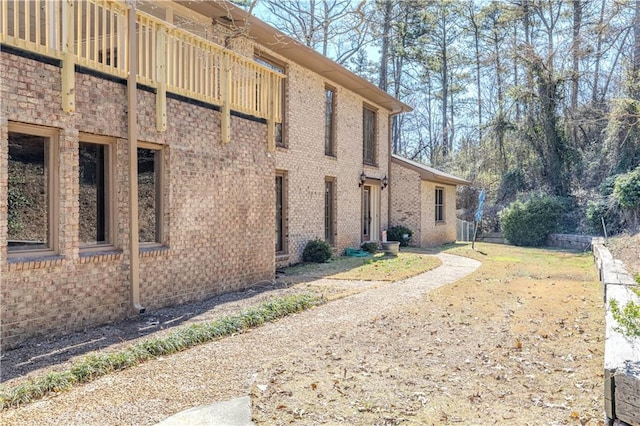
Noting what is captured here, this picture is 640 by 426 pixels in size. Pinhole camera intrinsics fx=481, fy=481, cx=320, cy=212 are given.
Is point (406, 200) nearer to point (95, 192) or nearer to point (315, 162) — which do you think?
point (315, 162)

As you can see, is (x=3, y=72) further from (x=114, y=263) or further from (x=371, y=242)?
(x=371, y=242)

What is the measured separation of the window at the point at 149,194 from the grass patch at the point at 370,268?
13.4 ft

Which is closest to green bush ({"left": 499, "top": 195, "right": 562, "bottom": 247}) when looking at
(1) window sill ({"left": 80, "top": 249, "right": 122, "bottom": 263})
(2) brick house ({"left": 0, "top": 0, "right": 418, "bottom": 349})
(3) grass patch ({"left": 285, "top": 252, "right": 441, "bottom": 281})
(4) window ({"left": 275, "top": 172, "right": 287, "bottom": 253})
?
(3) grass patch ({"left": 285, "top": 252, "right": 441, "bottom": 281})

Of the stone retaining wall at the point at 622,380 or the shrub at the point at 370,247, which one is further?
the shrub at the point at 370,247

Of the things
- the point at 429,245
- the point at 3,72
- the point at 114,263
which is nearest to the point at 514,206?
the point at 429,245

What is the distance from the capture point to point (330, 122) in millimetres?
14797

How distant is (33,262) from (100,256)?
0.87m

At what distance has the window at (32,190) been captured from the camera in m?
5.29

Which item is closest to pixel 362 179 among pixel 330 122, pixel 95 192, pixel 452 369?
pixel 330 122

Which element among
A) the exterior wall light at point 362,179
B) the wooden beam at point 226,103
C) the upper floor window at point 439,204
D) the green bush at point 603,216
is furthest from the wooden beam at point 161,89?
the green bush at point 603,216

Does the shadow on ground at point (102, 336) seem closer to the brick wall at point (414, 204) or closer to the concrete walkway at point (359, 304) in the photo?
the concrete walkway at point (359, 304)

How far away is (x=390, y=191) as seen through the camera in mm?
18922

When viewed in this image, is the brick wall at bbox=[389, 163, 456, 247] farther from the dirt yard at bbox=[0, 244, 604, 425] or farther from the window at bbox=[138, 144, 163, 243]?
the window at bbox=[138, 144, 163, 243]

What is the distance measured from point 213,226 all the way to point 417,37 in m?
26.5
